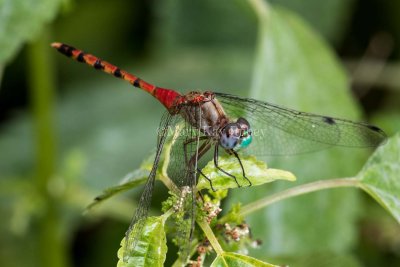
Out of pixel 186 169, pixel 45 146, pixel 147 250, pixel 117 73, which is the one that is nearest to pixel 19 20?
pixel 117 73

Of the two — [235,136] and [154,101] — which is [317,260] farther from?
[154,101]

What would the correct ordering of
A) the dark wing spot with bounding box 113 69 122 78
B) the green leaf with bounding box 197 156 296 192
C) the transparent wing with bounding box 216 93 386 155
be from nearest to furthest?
the green leaf with bounding box 197 156 296 192 < the transparent wing with bounding box 216 93 386 155 < the dark wing spot with bounding box 113 69 122 78

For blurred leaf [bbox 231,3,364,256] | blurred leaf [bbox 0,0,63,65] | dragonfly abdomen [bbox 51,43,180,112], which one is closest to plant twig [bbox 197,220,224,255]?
blurred leaf [bbox 231,3,364,256]

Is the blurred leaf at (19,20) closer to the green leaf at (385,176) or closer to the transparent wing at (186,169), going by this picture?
the transparent wing at (186,169)

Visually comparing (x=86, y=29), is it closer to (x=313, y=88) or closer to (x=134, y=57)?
(x=134, y=57)

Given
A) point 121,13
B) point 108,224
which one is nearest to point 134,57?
point 121,13

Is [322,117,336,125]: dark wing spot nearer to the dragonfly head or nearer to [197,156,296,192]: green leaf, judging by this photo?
the dragonfly head
